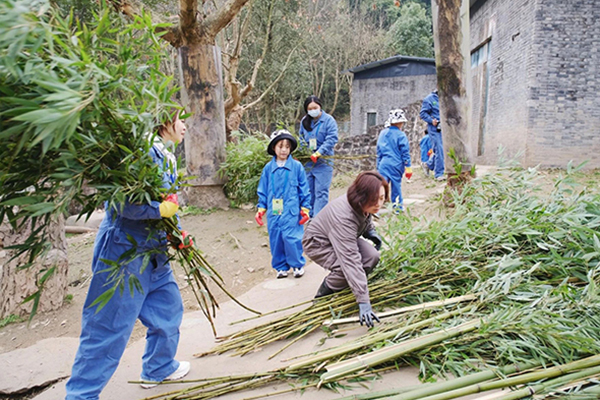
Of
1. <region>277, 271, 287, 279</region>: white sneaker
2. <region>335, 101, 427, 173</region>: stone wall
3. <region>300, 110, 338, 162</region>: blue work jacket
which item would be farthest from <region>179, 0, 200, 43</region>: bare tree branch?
<region>335, 101, 427, 173</region>: stone wall

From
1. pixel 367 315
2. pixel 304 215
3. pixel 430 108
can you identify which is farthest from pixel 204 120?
pixel 430 108

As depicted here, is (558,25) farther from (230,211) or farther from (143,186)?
(143,186)

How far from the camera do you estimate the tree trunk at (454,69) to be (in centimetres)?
476

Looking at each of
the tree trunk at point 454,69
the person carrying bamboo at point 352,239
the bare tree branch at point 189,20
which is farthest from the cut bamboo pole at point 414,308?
the bare tree branch at point 189,20

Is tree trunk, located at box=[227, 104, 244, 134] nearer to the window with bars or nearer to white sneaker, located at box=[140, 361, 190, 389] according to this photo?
white sneaker, located at box=[140, 361, 190, 389]

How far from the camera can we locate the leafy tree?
2712cm

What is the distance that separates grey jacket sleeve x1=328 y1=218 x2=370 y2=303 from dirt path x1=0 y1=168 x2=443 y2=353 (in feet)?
4.36

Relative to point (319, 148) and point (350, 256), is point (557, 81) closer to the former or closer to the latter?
point (319, 148)

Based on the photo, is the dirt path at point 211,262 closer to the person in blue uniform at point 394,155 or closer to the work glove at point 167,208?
the person in blue uniform at point 394,155

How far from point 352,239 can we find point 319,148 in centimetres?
315

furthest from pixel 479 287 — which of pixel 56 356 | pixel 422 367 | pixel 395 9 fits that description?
pixel 395 9

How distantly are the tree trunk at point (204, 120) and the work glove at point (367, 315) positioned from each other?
4219mm

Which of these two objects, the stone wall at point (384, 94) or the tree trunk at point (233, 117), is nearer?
the tree trunk at point (233, 117)

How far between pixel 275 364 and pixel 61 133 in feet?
6.28
